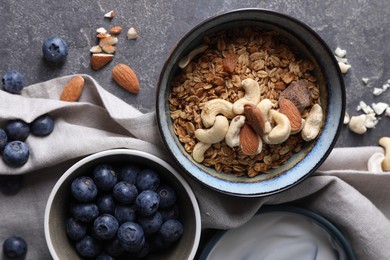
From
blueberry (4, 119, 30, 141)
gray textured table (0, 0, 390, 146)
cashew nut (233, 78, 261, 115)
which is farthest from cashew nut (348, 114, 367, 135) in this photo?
blueberry (4, 119, 30, 141)

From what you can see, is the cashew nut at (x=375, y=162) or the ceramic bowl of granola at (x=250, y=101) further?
the cashew nut at (x=375, y=162)

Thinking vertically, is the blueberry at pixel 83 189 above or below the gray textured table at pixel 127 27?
below

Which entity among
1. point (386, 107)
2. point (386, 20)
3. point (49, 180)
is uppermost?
point (386, 20)

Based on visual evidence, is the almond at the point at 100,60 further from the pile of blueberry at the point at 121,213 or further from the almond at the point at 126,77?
the pile of blueberry at the point at 121,213

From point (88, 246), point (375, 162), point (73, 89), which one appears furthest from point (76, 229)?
point (375, 162)

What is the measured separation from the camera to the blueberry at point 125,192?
3.08 ft

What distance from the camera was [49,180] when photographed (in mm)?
1039

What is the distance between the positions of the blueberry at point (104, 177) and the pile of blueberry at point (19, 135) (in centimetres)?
13

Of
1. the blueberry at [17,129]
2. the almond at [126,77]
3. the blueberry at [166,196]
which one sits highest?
the almond at [126,77]

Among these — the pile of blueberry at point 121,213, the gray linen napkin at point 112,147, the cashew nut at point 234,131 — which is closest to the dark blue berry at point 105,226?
the pile of blueberry at point 121,213

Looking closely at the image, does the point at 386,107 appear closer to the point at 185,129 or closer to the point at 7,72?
the point at 185,129

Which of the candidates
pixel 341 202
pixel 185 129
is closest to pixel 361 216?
pixel 341 202

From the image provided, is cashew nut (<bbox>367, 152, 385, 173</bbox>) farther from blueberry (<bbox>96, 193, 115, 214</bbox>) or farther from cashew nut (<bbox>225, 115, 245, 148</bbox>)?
blueberry (<bbox>96, 193, 115, 214</bbox>)

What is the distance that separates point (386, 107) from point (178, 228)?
456 mm
